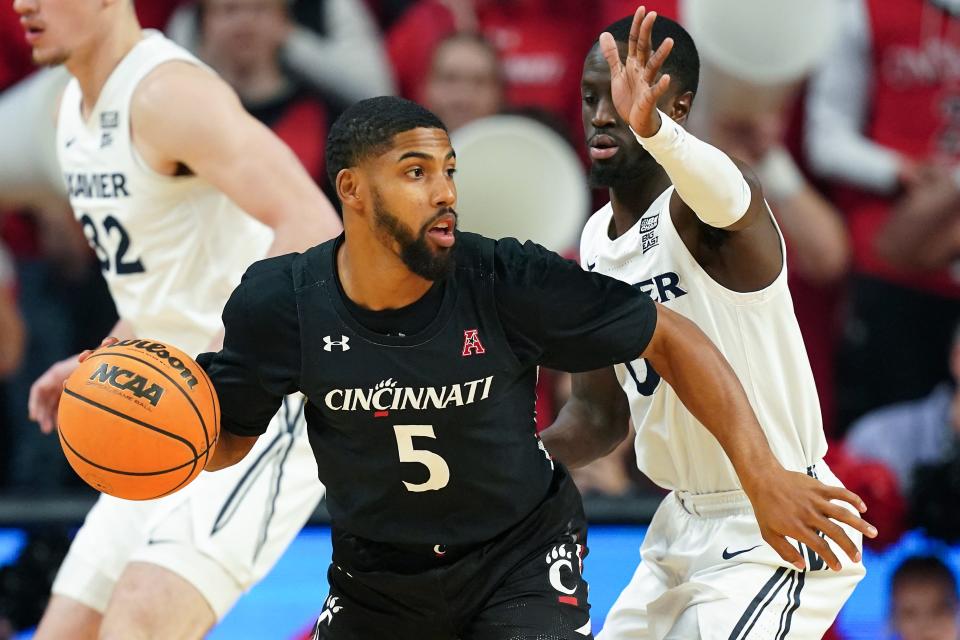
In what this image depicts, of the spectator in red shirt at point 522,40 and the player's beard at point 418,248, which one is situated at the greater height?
the spectator in red shirt at point 522,40

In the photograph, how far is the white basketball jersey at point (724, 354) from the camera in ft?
13.9

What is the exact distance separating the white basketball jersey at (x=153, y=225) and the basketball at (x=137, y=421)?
1241 mm

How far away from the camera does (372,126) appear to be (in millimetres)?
3941

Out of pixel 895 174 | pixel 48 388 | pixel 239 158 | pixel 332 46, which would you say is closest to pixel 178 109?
pixel 239 158

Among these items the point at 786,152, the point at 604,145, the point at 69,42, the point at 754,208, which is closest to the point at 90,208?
the point at 69,42

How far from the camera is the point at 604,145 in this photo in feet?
14.1

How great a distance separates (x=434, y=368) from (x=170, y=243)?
1634 mm

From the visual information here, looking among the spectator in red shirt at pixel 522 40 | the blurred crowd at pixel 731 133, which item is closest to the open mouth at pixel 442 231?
the blurred crowd at pixel 731 133

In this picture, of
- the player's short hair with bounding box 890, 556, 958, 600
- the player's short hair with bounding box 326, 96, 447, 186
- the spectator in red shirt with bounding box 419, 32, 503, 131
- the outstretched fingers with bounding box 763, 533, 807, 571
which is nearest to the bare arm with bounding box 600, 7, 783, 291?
the player's short hair with bounding box 326, 96, 447, 186

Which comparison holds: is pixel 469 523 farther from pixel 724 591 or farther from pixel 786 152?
pixel 786 152

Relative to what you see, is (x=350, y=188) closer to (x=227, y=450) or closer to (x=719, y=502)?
(x=227, y=450)

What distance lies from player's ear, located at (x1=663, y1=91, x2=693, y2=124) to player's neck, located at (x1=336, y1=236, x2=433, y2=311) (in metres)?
0.91

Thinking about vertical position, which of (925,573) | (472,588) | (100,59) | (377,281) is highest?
(100,59)

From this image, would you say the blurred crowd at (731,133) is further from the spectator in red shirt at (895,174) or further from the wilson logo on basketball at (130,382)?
the wilson logo on basketball at (130,382)
